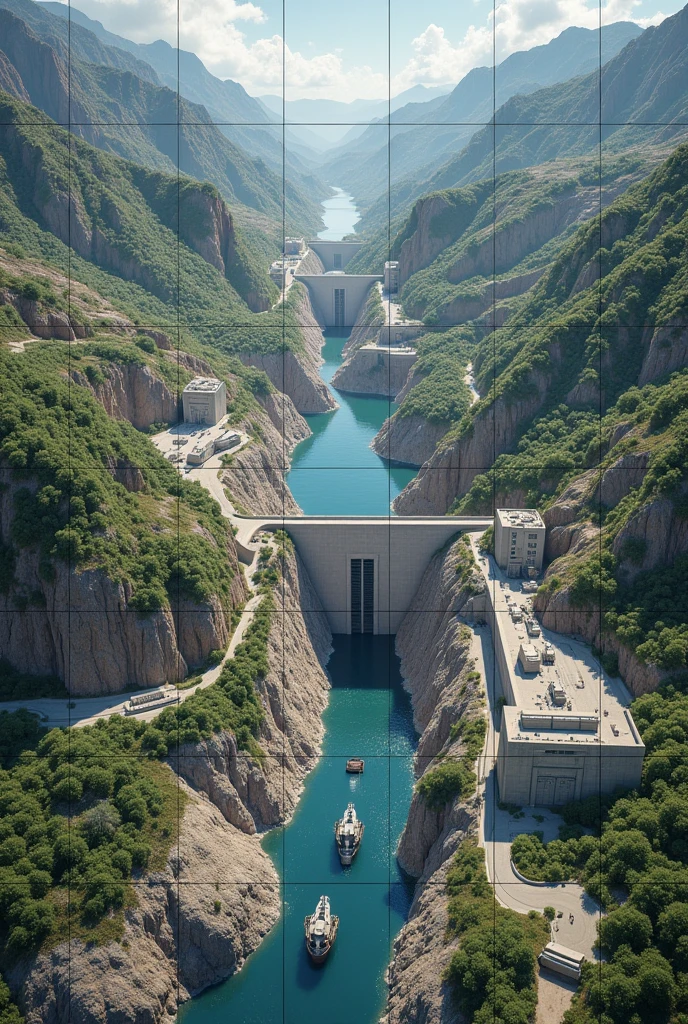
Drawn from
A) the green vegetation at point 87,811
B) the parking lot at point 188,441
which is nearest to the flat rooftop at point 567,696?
the green vegetation at point 87,811

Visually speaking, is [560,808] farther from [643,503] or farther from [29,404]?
[29,404]

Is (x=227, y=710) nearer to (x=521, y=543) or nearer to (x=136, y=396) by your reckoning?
(x=521, y=543)

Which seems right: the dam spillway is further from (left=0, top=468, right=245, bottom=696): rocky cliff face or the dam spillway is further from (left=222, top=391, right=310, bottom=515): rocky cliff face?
(left=0, top=468, right=245, bottom=696): rocky cliff face

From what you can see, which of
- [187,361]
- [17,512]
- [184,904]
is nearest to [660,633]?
[184,904]

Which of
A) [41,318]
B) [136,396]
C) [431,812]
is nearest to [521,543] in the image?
[431,812]

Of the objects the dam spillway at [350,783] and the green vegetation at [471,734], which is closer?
the dam spillway at [350,783]

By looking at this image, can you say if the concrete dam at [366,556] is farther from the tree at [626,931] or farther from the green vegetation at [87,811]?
the tree at [626,931]
